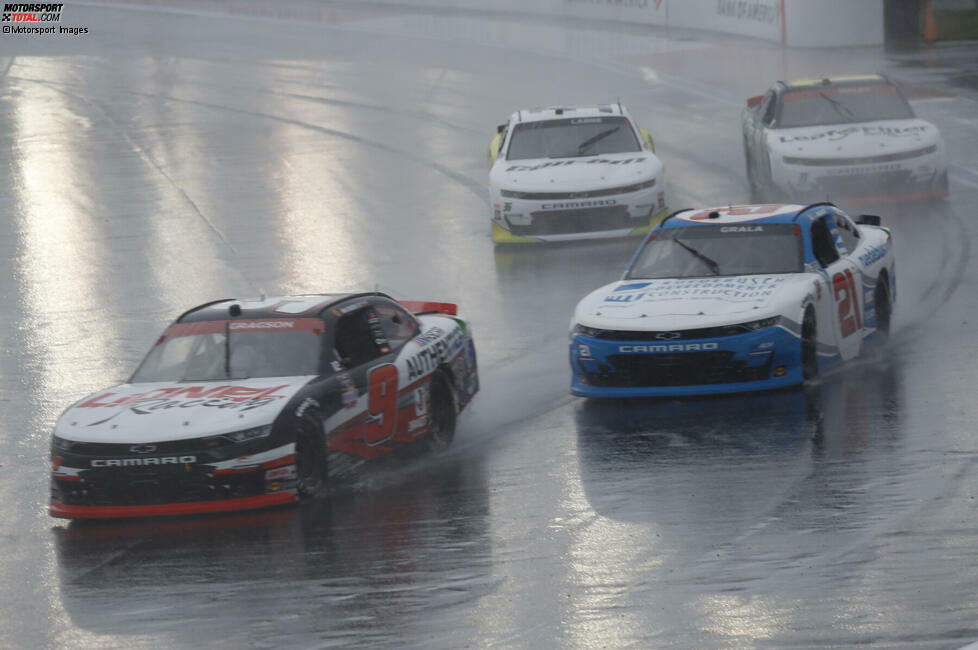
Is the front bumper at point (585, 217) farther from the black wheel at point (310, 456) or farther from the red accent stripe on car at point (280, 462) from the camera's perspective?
the red accent stripe on car at point (280, 462)

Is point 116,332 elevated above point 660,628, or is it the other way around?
point 660,628

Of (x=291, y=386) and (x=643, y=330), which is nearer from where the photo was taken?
(x=291, y=386)

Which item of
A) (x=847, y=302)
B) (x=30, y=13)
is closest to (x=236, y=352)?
(x=847, y=302)

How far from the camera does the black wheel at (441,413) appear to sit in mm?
11219

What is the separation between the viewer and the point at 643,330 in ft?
38.7

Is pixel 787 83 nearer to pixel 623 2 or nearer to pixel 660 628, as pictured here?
pixel 660 628

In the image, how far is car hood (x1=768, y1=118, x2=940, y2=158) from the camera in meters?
19.8

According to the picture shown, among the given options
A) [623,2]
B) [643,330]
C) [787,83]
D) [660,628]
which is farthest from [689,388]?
[623,2]

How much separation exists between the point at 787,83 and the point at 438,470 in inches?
471

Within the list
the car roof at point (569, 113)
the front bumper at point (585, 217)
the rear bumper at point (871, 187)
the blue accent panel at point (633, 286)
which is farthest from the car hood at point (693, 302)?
the car roof at point (569, 113)

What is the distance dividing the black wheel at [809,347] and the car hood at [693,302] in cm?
16

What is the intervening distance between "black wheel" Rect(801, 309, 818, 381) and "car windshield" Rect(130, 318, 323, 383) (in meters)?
3.63

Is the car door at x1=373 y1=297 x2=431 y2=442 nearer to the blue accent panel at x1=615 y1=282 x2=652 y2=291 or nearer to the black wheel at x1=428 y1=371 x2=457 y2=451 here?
the black wheel at x1=428 y1=371 x2=457 y2=451

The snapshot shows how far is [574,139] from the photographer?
20.4 m
